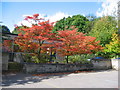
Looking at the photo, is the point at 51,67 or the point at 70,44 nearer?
the point at 51,67

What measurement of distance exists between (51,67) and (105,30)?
11.6 metres

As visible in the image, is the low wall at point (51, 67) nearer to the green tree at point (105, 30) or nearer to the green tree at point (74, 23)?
the green tree at point (105, 30)

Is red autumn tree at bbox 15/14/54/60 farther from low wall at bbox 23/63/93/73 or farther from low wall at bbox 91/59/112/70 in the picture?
low wall at bbox 91/59/112/70

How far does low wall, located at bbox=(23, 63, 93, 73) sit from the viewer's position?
1040 cm

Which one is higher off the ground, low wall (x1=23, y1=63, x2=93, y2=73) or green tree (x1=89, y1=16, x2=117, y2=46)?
green tree (x1=89, y1=16, x2=117, y2=46)

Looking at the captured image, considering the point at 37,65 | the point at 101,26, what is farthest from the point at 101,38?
the point at 37,65

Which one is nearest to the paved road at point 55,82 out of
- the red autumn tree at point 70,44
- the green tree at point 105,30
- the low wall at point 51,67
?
the low wall at point 51,67

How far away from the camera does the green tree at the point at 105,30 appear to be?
17.3 metres

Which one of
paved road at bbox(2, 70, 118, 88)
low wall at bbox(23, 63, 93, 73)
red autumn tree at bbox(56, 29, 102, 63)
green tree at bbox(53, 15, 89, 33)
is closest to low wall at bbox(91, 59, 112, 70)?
low wall at bbox(23, 63, 93, 73)

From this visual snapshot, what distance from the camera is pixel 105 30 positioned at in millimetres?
18812

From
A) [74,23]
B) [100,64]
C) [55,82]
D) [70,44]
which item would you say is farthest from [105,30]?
[55,82]

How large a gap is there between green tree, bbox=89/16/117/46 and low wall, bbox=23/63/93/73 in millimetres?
5624

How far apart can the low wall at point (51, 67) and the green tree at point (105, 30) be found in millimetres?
5624

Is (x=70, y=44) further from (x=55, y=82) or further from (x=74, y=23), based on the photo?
(x=74, y=23)
